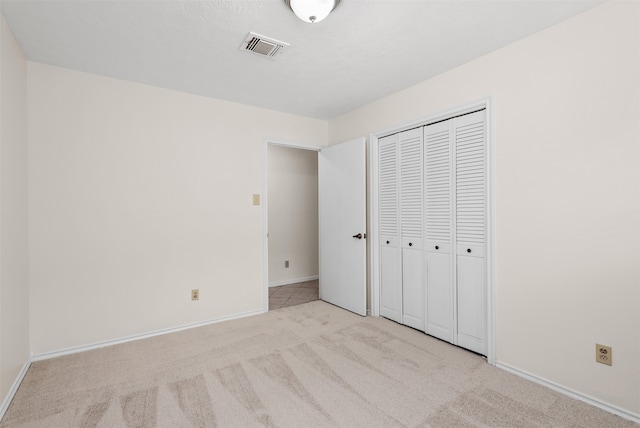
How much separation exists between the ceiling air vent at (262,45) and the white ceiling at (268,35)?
4 cm

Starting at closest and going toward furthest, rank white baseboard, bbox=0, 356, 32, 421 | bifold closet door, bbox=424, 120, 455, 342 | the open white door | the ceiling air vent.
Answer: white baseboard, bbox=0, 356, 32, 421 < the ceiling air vent < bifold closet door, bbox=424, 120, 455, 342 < the open white door

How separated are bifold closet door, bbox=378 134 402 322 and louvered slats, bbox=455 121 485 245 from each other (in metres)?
0.68

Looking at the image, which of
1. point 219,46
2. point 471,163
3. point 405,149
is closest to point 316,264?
point 405,149

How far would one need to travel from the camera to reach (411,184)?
3.05 m

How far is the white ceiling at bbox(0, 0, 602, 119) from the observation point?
181 centimetres

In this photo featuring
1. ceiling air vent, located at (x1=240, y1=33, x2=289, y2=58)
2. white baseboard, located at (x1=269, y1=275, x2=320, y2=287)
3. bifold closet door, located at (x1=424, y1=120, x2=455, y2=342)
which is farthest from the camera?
white baseboard, located at (x1=269, y1=275, x2=320, y2=287)

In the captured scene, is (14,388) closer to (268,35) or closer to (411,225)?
(268,35)

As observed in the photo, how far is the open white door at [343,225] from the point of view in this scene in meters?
3.46

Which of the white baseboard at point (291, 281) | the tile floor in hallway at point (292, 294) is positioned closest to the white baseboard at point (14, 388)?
the tile floor in hallway at point (292, 294)

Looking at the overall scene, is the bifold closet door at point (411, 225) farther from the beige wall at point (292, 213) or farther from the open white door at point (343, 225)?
the beige wall at point (292, 213)

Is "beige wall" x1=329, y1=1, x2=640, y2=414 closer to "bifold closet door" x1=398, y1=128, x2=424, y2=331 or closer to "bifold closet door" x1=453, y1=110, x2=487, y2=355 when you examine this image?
"bifold closet door" x1=453, y1=110, x2=487, y2=355

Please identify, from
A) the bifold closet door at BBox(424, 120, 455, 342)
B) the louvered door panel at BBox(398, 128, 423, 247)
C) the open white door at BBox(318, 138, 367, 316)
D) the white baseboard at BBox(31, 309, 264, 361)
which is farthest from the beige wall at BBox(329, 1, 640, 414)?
the white baseboard at BBox(31, 309, 264, 361)

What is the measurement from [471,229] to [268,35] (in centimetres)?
219

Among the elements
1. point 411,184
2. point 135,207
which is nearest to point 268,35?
point 411,184
